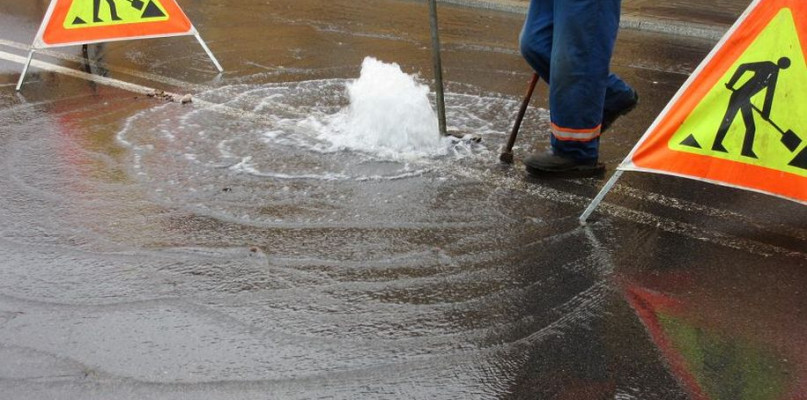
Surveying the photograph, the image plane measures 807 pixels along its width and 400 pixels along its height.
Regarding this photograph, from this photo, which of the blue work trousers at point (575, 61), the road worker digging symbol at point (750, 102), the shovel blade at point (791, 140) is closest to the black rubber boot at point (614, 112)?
the blue work trousers at point (575, 61)

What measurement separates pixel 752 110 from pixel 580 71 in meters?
1.00

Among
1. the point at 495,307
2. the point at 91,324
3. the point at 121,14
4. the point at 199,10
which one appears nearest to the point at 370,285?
the point at 495,307

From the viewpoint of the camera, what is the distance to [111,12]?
625 cm

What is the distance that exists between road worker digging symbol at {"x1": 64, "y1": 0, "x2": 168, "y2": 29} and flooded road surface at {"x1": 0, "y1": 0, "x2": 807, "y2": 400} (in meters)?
0.76

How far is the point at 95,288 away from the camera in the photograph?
3.11m

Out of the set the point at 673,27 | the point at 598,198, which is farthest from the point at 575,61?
the point at 673,27

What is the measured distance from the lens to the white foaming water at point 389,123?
476 cm

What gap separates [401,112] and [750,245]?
213 cm

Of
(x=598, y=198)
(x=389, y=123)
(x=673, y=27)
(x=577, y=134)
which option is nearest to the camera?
(x=598, y=198)

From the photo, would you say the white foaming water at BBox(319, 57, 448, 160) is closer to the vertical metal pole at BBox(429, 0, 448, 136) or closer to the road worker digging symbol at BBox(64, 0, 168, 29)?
the vertical metal pole at BBox(429, 0, 448, 136)

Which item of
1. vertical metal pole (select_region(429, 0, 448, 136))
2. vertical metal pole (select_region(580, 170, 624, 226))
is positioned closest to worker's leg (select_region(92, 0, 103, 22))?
vertical metal pole (select_region(429, 0, 448, 136))

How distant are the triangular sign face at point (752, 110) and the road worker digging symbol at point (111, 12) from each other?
4325 mm

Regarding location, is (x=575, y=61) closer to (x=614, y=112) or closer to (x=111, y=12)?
(x=614, y=112)

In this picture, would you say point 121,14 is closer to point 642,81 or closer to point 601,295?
point 642,81
